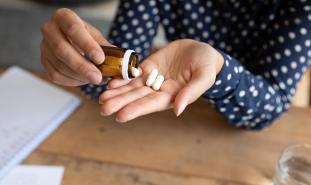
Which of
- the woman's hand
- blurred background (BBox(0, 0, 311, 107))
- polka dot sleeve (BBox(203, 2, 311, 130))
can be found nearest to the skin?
the woman's hand

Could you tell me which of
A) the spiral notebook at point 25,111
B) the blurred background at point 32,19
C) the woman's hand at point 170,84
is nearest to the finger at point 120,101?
the woman's hand at point 170,84

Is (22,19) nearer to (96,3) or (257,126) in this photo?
(96,3)

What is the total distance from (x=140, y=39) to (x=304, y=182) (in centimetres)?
42

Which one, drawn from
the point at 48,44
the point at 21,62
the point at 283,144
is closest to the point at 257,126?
the point at 283,144

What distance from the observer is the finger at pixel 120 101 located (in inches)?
21.3

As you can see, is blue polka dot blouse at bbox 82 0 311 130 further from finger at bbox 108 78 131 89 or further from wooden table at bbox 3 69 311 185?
finger at bbox 108 78 131 89

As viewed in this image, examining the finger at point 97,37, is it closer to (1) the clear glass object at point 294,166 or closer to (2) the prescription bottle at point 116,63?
(2) the prescription bottle at point 116,63

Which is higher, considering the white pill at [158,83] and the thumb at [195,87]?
the thumb at [195,87]

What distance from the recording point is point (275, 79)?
0.78m

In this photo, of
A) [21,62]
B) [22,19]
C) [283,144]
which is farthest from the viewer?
[22,19]

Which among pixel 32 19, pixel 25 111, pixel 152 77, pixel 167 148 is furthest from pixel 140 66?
pixel 32 19

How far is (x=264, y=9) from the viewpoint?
0.84 metres

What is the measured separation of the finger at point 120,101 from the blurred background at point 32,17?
1.01m

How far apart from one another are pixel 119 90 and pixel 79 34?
10 centimetres
